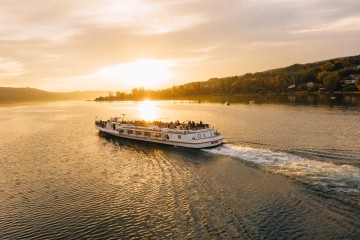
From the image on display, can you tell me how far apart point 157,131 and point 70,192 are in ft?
128

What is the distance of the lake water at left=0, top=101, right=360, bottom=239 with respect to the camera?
33344 mm

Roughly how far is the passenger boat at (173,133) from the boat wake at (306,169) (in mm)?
7797

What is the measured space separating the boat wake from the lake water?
0.49 ft

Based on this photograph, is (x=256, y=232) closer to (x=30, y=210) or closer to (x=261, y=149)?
(x=30, y=210)

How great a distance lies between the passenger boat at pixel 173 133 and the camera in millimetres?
73500

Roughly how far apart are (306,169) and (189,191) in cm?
2077

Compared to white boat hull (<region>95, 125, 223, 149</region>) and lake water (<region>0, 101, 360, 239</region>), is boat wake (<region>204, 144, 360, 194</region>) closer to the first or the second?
lake water (<region>0, 101, 360, 239</region>)

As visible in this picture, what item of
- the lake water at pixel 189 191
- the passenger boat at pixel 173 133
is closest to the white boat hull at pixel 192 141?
the passenger boat at pixel 173 133

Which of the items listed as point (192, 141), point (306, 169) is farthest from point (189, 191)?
point (192, 141)

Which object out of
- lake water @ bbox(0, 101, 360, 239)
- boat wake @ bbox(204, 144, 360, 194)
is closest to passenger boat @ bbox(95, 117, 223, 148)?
lake water @ bbox(0, 101, 360, 239)

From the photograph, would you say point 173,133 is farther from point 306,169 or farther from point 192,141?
point 306,169

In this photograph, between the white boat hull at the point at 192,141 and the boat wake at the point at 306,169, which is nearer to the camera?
the boat wake at the point at 306,169

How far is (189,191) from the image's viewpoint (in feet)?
145

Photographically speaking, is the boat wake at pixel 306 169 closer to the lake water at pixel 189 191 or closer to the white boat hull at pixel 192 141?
the lake water at pixel 189 191
